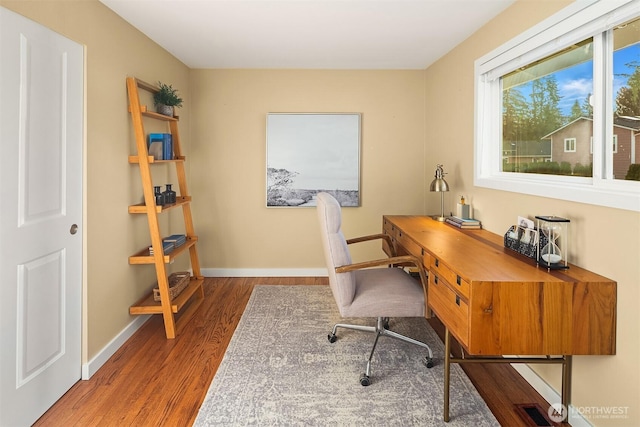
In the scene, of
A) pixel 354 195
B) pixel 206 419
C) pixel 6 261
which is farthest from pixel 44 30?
pixel 354 195

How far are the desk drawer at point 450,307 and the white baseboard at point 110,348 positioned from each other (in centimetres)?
213

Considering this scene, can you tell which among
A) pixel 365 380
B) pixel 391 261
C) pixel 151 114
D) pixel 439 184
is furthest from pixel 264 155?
pixel 365 380

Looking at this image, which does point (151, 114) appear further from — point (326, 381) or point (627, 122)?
point (627, 122)

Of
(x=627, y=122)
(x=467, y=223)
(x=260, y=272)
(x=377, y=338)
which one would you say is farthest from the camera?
(x=260, y=272)

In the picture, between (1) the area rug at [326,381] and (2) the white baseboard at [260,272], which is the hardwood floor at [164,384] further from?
(2) the white baseboard at [260,272]

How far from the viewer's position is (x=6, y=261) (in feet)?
6.41

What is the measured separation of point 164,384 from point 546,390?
220cm

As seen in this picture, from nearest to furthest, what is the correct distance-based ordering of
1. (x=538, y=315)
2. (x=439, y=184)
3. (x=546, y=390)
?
(x=538, y=315)
(x=546, y=390)
(x=439, y=184)

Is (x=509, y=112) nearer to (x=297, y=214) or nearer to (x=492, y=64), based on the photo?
(x=492, y=64)

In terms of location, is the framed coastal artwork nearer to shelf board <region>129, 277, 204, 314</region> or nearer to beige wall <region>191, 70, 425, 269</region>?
beige wall <region>191, 70, 425, 269</region>

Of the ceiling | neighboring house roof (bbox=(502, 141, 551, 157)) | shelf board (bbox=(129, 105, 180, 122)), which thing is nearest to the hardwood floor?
neighboring house roof (bbox=(502, 141, 551, 157))

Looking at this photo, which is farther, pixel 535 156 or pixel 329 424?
pixel 535 156

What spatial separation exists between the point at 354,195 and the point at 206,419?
123 inches

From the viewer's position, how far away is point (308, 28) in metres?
3.32
